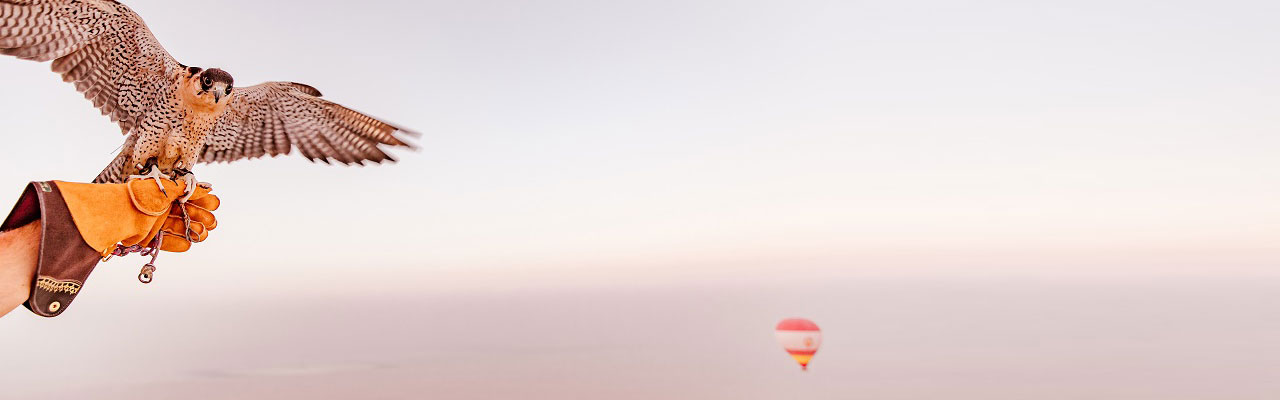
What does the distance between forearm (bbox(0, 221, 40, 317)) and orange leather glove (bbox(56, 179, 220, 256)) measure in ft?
0.39

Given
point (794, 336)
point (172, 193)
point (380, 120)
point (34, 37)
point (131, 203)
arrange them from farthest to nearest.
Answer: point (794, 336) → point (380, 120) → point (34, 37) → point (172, 193) → point (131, 203)

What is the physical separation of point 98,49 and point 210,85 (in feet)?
1.77

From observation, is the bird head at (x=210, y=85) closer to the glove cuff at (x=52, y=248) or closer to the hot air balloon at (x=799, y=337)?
the glove cuff at (x=52, y=248)

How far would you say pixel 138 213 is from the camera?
2.17 meters

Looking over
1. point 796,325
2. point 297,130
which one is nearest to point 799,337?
point 796,325

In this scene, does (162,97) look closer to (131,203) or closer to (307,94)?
(307,94)

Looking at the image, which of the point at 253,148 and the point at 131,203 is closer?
the point at 131,203

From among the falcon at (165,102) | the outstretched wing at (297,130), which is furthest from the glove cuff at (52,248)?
the outstretched wing at (297,130)

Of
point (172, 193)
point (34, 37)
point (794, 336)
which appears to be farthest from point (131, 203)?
point (794, 336)

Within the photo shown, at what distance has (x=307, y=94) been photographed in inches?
130

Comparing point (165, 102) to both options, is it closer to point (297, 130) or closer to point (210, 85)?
point (210, 85)

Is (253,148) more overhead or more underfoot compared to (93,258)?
more overhead

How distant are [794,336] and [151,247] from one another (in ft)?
67.5

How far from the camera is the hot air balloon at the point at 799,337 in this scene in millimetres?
20500
